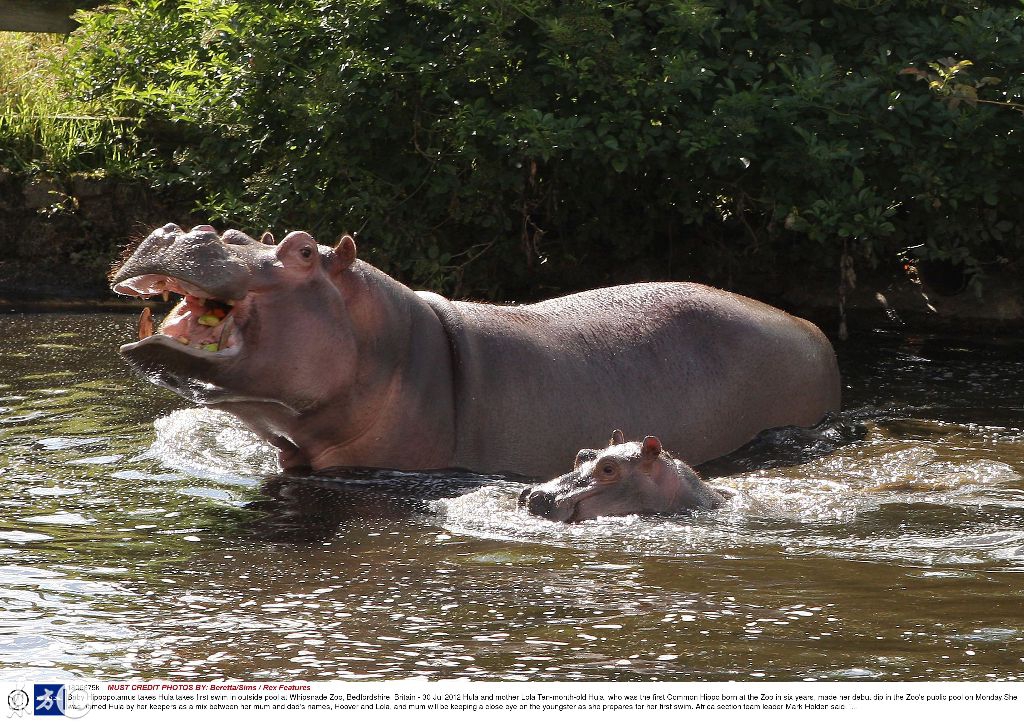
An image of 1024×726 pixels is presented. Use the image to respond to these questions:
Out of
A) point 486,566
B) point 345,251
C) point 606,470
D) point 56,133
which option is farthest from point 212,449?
point 56,133

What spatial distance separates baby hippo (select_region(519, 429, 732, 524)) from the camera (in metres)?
5.32

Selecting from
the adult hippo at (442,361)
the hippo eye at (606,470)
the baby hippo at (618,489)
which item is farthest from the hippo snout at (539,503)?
the adult hippo at (442,361)

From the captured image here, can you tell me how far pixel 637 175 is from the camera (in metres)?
10.2

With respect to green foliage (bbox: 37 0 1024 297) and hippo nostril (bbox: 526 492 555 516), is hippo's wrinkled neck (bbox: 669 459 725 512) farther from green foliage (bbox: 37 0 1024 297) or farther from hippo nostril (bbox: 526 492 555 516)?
green foliage (bbox: 37 0 1024 297)

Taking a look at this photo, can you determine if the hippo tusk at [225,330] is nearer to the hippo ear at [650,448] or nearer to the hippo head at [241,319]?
the hippo head at [241,319]

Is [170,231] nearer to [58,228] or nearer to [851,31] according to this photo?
[851,31]

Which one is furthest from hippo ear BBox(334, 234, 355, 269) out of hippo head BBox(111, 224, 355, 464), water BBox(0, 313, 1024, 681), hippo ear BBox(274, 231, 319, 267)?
water BBox(0, 313, 1024, 681)

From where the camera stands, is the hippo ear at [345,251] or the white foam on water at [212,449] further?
the white foam on water at [212,449]

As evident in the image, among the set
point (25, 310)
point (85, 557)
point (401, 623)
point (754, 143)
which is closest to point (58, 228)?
point (25, 310)

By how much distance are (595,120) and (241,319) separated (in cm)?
375

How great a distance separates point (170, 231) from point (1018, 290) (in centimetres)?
657

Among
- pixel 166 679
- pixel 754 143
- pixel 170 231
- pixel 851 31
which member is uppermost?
pixel 851 31

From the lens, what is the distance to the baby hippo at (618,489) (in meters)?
5.32

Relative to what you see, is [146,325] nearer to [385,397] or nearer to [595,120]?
[385,397]
